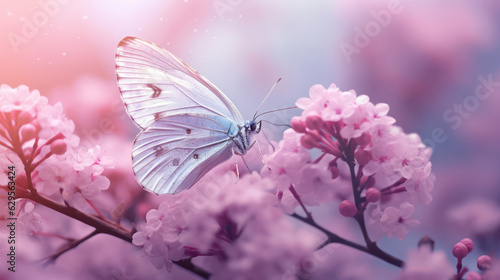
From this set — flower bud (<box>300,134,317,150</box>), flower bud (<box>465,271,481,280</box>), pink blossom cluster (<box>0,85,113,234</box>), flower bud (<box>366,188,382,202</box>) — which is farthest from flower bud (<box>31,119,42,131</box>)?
flower bud (<box>465,271,481,280</box>)

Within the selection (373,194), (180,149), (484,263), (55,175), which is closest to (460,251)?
(484,263)

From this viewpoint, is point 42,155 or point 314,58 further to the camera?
point 314,58

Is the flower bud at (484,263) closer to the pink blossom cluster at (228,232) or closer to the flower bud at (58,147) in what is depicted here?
the pink blossom cluster at (228,232)

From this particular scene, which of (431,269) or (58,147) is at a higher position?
(431,269)

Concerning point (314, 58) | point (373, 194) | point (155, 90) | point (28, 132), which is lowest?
point (28, 132)

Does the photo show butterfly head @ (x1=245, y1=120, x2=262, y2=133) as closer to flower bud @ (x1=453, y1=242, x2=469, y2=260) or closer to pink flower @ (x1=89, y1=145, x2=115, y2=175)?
pink flower @ (x1=89, y1=145, x2=115, y2=175)

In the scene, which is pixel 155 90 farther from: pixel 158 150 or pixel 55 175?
pixel 55 175
